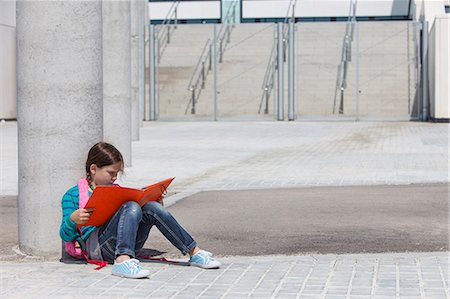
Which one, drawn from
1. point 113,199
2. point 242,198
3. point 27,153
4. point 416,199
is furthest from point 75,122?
point 416,199

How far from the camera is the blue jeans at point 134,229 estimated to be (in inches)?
240

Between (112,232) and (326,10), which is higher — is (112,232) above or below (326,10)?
below

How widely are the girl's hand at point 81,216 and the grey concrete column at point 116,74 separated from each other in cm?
1066

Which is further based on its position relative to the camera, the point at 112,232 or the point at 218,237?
the point at 218,237

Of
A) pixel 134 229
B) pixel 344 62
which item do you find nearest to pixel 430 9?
pixel 344 62

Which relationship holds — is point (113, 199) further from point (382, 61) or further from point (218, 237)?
point (382, 61)

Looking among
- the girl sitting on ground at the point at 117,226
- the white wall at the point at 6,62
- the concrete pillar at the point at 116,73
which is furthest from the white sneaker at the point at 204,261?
the white wall at the point at 6,62

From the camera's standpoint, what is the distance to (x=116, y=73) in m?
17.1

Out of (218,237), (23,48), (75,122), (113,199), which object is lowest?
(218,237)

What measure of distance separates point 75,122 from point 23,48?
71cm

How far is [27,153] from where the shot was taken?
23.1 feet

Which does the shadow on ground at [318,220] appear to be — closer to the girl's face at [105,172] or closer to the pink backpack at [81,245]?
the pink backpack at [81,245]

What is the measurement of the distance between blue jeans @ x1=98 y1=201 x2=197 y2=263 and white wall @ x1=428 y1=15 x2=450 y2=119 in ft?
108

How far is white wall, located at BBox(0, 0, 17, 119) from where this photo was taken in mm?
40344
